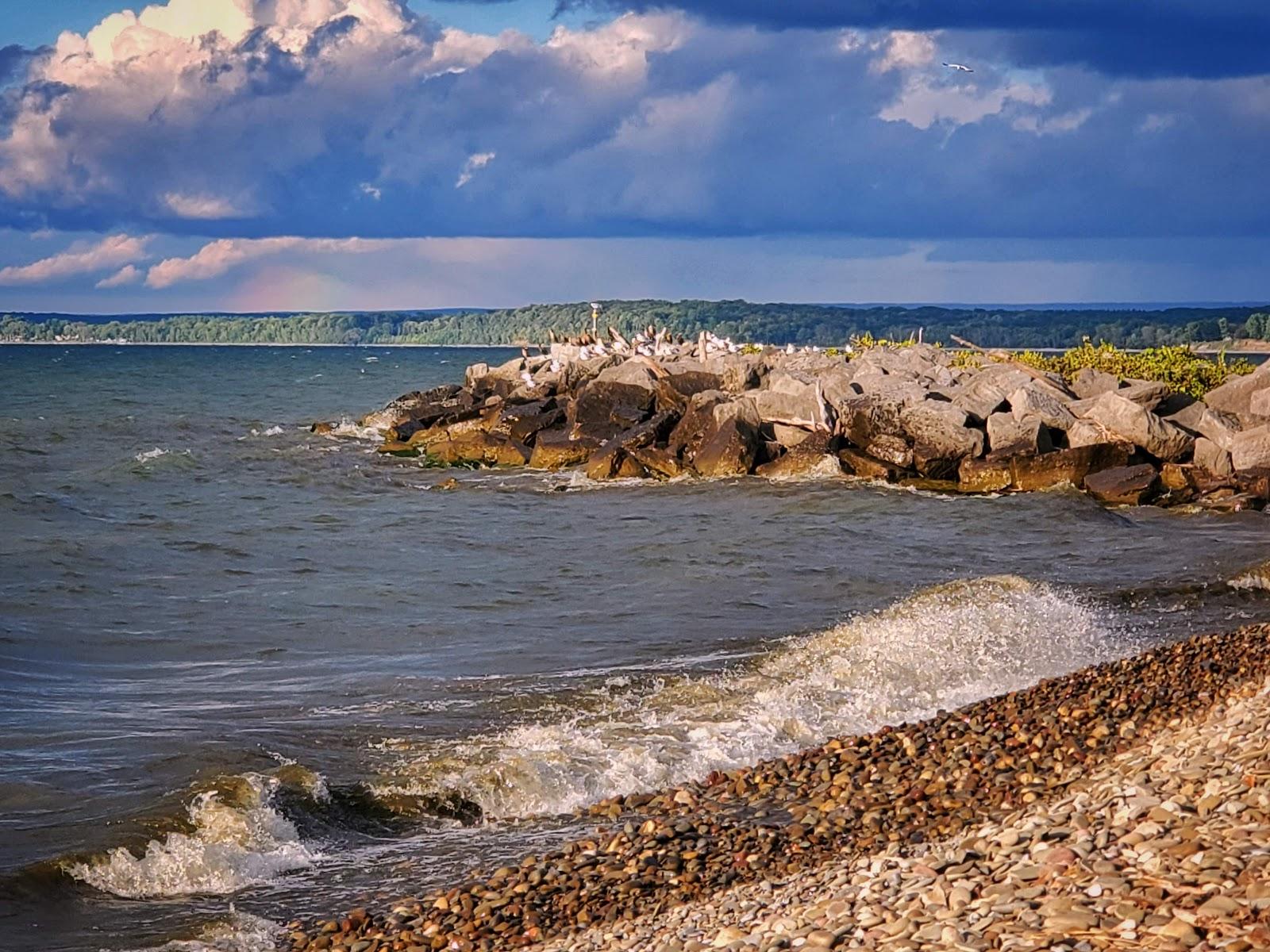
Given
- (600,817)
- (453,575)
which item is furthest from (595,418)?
(600,817)

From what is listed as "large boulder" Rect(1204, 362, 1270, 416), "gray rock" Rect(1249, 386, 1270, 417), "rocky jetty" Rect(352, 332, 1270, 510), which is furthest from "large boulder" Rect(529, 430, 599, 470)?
"gray rock" Rect(1249, 386, 1270, 417)

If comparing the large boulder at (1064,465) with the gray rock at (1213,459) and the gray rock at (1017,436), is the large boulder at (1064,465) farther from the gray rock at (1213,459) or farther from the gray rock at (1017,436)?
the gray rock at (1213,459)

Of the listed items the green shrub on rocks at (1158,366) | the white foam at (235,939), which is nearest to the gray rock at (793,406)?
the green shrub on rocks at (1158,366)

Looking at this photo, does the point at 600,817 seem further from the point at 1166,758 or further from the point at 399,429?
the point at 399,429

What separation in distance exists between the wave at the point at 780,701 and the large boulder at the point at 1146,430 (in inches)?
367

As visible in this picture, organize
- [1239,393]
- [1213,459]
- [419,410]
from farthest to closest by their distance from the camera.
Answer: [419,410] → [1239,393] → [1213,459]

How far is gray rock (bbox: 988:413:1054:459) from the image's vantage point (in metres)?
24.7

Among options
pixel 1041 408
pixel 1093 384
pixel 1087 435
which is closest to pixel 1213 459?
pixel 1087 435

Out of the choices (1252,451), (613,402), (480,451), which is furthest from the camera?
(480,451)

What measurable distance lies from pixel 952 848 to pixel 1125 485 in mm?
18241

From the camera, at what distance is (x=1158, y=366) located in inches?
1271

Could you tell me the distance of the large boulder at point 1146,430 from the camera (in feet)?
79.9

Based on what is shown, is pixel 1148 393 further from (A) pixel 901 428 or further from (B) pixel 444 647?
(B) pixel 444 647

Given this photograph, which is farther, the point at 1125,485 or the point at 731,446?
the point at 731,446
